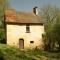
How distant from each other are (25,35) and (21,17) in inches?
153

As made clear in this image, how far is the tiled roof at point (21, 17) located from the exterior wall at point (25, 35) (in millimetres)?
1119

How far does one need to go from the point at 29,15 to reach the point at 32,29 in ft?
13.1

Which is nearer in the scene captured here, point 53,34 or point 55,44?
point 53,34

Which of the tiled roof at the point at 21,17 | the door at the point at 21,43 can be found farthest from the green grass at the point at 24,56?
the tiled roof at the point at 21,17

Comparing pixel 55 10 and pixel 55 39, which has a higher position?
pixel 55 10

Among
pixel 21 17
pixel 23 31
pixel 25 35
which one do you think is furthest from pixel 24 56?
pixel 21 17

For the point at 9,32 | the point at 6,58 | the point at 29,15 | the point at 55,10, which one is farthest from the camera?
the point at 55,10

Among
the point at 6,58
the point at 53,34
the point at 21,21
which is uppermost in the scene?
the point at 21,21

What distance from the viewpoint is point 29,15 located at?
145 feet

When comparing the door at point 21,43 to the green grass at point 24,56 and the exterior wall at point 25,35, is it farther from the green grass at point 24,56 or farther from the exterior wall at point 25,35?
the green grass at point 24,56

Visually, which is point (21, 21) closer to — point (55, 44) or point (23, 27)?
point (23, 27)

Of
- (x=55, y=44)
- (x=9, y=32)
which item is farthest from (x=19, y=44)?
(x=55, y=44)

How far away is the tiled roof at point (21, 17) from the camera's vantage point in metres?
40.9

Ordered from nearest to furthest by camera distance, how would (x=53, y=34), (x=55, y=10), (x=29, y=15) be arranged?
(x=53, y=34) < (x=29, y=15) < (x=55, y=10)
